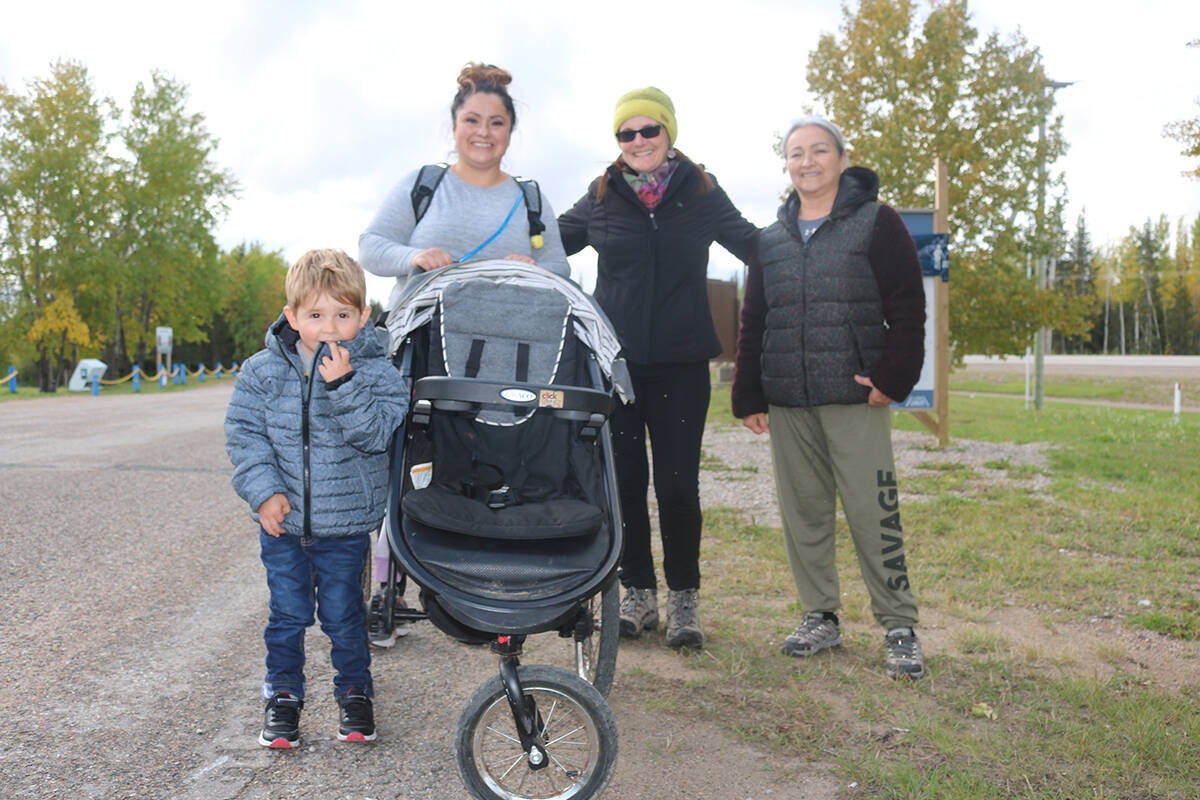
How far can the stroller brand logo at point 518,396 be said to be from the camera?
293cm

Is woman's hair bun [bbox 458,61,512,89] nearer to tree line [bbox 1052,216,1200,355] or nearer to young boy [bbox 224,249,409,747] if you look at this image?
young boy [bbox 224,249,409,747]

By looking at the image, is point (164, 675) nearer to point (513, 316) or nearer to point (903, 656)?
point (513, 316)

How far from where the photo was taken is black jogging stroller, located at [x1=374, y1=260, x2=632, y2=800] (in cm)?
265

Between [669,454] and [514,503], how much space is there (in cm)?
132

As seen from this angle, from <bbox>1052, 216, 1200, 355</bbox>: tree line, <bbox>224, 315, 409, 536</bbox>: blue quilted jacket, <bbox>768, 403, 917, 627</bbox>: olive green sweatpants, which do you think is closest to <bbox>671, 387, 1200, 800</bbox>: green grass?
<bbox>768, 403, 917, 627</bbox>: olive green sweatpants

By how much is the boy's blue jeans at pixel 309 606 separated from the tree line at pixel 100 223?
3276 cm

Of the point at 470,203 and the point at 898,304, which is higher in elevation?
the point at 470,203

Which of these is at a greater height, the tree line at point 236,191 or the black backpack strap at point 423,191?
the tree line at point 236,191

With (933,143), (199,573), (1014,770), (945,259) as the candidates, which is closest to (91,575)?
(199,573)

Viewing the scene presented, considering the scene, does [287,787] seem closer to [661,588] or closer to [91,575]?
[661,588]

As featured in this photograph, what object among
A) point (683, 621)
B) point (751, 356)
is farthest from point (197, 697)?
point (751, 356)

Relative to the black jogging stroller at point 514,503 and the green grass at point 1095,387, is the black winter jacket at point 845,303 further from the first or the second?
the green grass at point 1095,387

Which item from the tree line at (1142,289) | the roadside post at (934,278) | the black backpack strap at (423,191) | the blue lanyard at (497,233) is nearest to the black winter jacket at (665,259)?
the blue lanyard at (497,233)

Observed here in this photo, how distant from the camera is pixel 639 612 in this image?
4336 mm
